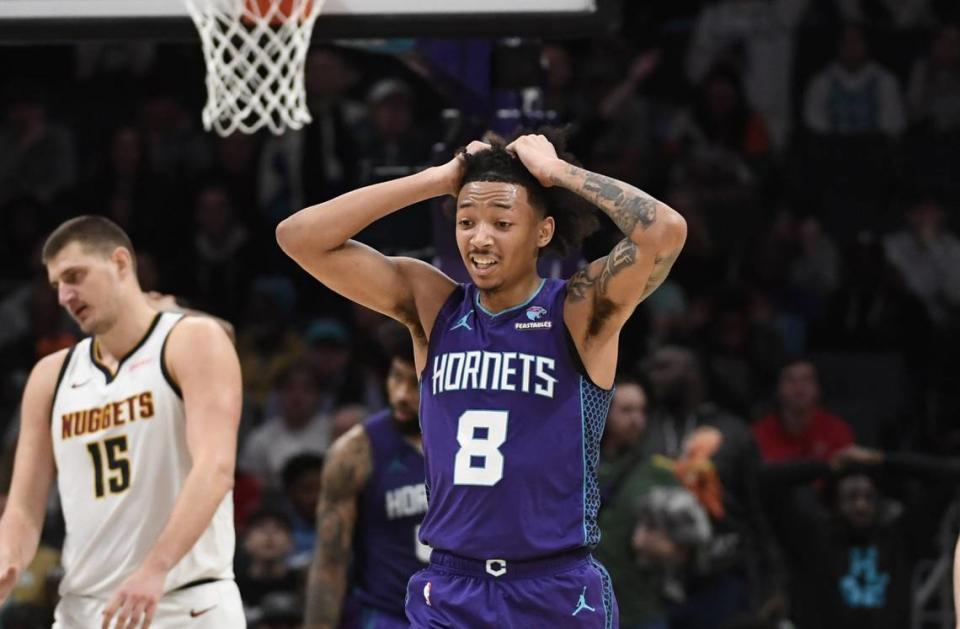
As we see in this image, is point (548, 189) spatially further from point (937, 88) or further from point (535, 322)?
point (937, 88)

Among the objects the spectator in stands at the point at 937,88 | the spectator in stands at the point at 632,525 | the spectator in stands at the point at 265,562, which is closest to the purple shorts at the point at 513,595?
the spectator in stands at the point at 632,525

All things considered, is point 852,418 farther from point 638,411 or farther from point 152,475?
point 152,475

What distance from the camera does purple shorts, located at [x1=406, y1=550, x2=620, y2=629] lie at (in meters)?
5.05

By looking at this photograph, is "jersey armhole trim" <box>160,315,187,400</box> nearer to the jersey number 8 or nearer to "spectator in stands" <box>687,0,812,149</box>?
the jersey number 8

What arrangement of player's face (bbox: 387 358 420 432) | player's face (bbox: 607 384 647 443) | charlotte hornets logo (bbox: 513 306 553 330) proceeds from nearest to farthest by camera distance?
charlotte hornets logo (bbox: 513 306 553 330), player's face (bbox: 387 358 420 432), player's face (bbox: 607 384 647 443)

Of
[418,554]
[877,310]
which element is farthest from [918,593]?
[418,554]

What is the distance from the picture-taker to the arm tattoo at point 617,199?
5.16m

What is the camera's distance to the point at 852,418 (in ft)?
39.2

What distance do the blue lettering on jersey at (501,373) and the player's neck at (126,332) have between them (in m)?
1.48

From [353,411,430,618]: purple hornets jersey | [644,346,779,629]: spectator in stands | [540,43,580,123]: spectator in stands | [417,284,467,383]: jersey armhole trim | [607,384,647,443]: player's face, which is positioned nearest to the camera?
[417,284,467,383]: jersey armhole trim

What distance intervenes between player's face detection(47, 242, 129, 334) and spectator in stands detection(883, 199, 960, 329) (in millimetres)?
7634

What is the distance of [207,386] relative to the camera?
6023 mm

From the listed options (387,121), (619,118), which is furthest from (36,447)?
(619,118)

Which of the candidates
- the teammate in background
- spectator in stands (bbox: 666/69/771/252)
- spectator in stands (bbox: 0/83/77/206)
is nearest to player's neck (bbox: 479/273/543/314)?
the teammate in background
